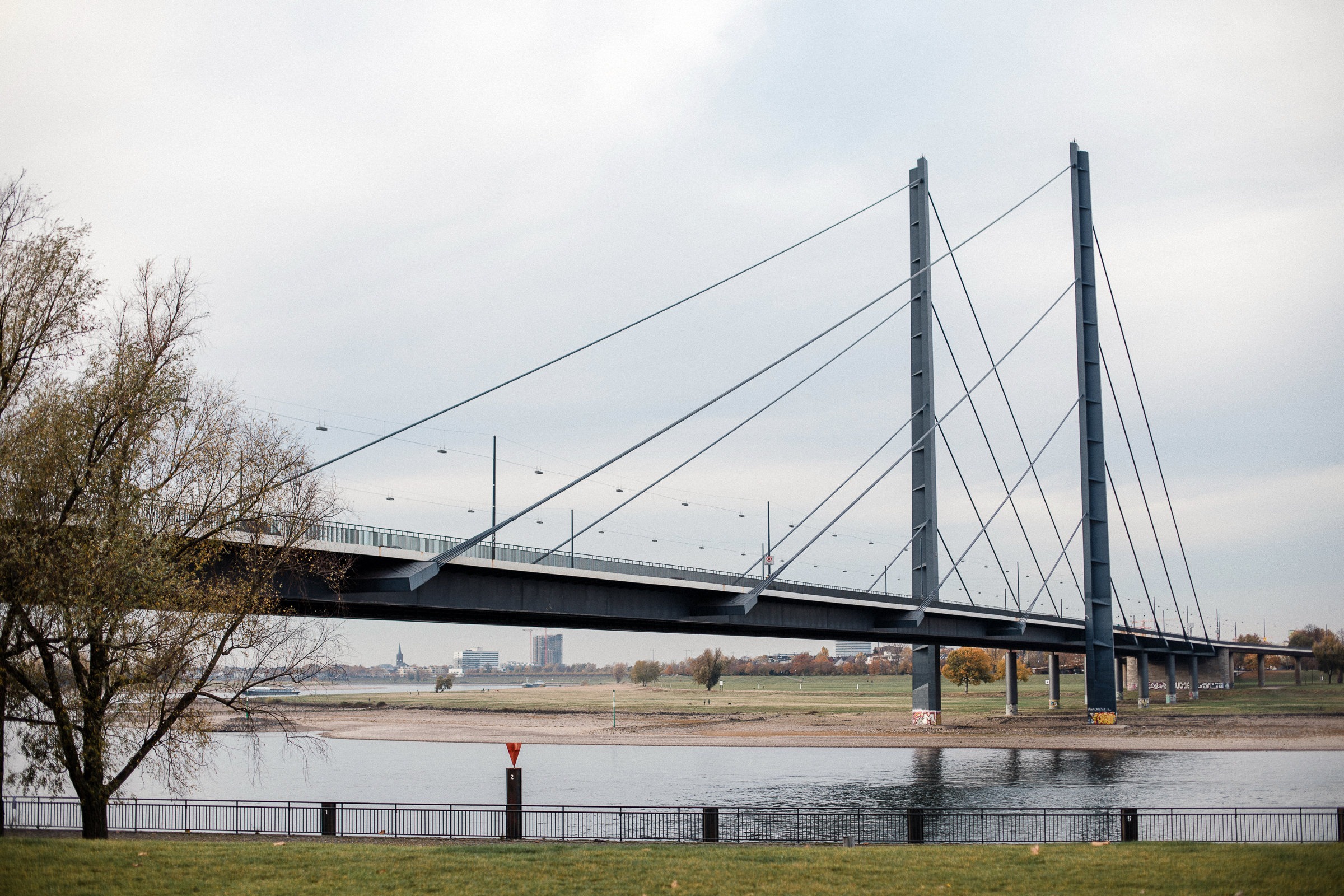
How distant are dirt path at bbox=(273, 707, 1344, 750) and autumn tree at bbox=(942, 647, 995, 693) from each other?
45918 millimetres

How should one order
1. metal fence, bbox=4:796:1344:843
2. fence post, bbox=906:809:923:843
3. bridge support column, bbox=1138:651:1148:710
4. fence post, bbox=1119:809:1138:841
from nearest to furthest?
fence post, bbox=1119:809:1138:841 → fence post, bbox=906:809:923:843 → metal fence, bbox=4:796:1344:843 → bridge support column, bbox=1138:651:1148:710

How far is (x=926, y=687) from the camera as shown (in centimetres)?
9600

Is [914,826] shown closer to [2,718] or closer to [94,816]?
[94,816]

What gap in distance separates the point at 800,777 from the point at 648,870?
139 feet

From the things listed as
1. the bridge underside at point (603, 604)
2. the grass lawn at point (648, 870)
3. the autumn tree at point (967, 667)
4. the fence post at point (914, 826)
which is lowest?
the autumn tree at point (967, 667)

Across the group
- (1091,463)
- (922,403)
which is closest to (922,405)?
(922,403)

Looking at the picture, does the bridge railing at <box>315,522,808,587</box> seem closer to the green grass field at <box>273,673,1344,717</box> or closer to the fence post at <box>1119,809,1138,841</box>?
the fence post at <box>1119,809,1138,841</box>

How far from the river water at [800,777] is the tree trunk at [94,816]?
9786 mm

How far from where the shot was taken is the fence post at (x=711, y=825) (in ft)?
86.5

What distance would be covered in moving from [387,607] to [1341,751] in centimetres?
6570

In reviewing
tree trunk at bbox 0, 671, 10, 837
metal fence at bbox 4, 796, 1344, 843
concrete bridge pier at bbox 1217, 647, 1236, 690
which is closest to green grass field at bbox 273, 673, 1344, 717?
concrete bridge pier at bbox 1217, 647, 1236, 690

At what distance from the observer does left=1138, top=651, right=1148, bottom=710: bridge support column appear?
124375 millimetres

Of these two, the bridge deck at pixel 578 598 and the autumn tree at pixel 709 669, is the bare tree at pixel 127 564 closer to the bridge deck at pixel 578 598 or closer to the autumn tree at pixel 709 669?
the bridge deck at pixel 578 598

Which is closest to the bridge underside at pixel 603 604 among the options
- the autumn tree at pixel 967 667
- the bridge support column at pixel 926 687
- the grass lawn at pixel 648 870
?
the grass lawn at pixel 648 870
